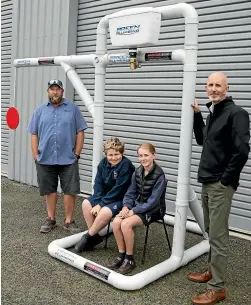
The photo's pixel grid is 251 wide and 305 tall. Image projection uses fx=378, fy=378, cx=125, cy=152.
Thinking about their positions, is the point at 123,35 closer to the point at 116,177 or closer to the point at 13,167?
the point at 116,177

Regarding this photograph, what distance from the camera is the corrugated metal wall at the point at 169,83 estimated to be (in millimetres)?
4598

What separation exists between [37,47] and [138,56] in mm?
3932

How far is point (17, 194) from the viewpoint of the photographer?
21.4ft

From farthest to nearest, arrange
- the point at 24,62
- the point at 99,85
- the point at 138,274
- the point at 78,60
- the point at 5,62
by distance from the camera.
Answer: the point at 5,62 < the point at 24,62 < the point at 78,60 < the point at 99,85 < the point at 138,274

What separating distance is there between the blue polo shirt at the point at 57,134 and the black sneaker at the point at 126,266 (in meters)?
1.47

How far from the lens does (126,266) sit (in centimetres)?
344

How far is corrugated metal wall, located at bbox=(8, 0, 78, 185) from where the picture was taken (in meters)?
6.46

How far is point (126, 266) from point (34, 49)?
4.95 meters

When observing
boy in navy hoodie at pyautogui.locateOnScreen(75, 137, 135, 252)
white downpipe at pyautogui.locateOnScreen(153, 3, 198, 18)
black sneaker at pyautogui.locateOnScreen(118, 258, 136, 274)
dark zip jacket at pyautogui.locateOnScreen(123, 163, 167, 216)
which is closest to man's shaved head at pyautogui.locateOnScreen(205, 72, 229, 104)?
white downpipe at pyautogui.locateOnScreen(153, 3, 198, 18)

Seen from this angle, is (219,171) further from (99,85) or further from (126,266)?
(99,85)

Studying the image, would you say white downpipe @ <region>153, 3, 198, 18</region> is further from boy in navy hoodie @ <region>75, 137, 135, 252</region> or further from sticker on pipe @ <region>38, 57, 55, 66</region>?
sticker on pipe @ <region>38, 57, 55, 66</region>

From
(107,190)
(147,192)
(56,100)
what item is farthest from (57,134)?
(147,192)

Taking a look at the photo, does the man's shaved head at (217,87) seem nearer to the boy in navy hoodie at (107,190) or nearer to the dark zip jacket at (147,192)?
the dark zip jacket at (147,192)

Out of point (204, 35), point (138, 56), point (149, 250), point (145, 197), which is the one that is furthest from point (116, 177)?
point (204, 35)
